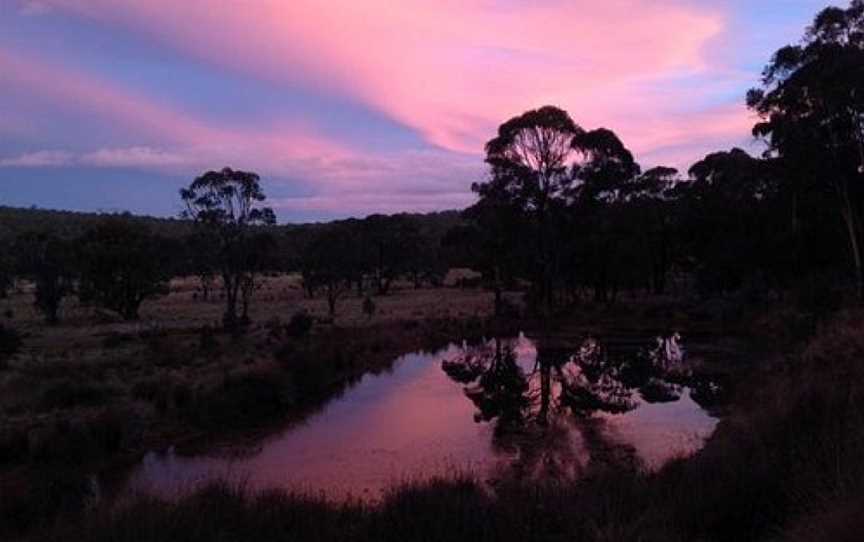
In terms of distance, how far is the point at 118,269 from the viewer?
55875 mm

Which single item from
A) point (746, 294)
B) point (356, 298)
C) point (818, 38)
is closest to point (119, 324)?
point (356, 298)

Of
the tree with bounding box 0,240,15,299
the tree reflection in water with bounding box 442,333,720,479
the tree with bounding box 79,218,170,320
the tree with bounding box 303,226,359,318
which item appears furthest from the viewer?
the tree with bounding box 0,240,15,299

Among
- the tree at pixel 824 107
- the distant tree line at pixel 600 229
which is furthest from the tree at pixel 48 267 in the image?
the tree at pixel 824 107

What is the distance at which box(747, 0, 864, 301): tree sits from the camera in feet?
111

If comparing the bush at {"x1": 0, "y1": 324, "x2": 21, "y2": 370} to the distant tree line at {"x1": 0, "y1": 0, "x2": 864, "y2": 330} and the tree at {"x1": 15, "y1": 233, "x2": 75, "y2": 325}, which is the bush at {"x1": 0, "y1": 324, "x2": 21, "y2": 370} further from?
the tree at {"x1": 15, "y1": 233, "x2": 75, "y2": 325}

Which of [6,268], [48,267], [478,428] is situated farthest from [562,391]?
[6,268]

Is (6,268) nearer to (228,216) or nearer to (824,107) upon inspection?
(228,216)

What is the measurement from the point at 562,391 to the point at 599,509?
18542 millimetres

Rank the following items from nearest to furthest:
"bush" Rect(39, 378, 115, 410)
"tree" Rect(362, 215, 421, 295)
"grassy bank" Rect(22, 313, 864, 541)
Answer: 1. "grassy bank" Rect(22, 313, 864, 541)
2. "bush" Rect(39, 378, 115, 410)
3. "tree" Rect(362, 215, 421, 295)

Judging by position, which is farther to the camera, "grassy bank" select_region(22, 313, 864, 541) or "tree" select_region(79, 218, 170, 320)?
"tree" select_region(79, 218, 170, 320)

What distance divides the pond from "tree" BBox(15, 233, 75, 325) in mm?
28926

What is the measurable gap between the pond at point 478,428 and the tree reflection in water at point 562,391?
0.13 ft

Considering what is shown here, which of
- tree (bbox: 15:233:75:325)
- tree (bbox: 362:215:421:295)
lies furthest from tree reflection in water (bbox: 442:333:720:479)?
tree (bbox: 362:215:421:295)

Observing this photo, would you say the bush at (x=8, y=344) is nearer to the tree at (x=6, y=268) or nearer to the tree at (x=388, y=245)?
the tree at (x=6, y=268)
